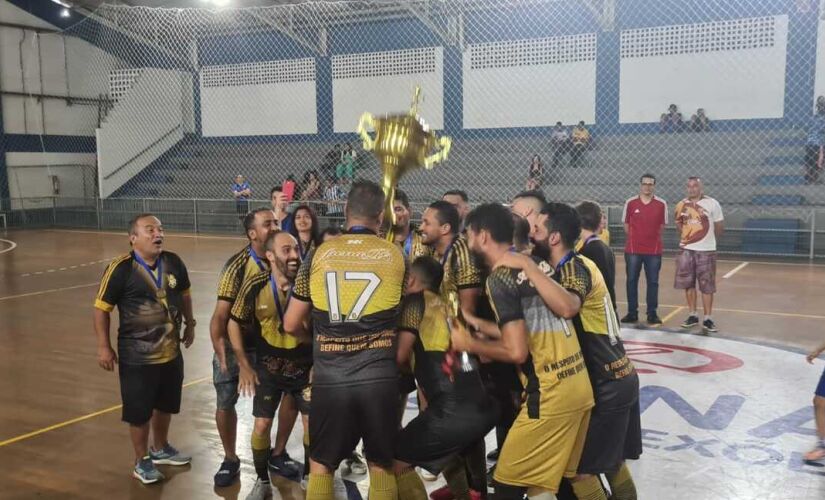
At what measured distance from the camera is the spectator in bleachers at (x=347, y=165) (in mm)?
18844

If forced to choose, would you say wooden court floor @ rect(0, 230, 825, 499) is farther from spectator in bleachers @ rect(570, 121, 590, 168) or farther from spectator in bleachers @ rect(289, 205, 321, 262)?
spectator in bleachers @ rect(570, 121, 590, 168)

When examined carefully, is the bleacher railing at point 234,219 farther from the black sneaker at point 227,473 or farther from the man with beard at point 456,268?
the black sneaker at point 227,473

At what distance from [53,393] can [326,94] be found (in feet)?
56.7

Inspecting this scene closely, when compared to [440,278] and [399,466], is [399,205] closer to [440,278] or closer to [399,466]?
[440,278]

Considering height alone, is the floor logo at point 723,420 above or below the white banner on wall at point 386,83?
below

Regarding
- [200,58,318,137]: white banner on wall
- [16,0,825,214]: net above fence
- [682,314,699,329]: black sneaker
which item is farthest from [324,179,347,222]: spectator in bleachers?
[682,314,699,329]: black sneaker

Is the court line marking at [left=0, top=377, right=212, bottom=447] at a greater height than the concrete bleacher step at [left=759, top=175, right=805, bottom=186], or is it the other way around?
the concrete bleacher step at [left=759, top=175, right=805, bottom=186]

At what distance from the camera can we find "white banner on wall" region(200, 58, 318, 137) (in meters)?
22.8

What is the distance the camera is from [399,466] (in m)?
3.43

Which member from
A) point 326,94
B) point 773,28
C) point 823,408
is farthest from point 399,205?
point 326,94

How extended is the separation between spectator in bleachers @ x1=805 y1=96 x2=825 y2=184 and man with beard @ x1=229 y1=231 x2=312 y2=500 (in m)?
14.6

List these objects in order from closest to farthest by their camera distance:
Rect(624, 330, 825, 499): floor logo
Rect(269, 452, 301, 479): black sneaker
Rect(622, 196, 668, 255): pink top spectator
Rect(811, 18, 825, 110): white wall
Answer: Rect(624, 330, 825, 499): floor logo < Rect(269, 452, 301, 479): black sneaker < Rect(622, 196, 668, 255): pink top spectator < Rect(811, 18, 825, 110): white wall

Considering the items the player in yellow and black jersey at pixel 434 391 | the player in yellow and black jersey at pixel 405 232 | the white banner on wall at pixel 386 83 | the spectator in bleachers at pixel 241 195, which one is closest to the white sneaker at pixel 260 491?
the player in yellow and black jersey at pixel 434 391

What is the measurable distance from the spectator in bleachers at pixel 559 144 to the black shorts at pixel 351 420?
15526 mm
